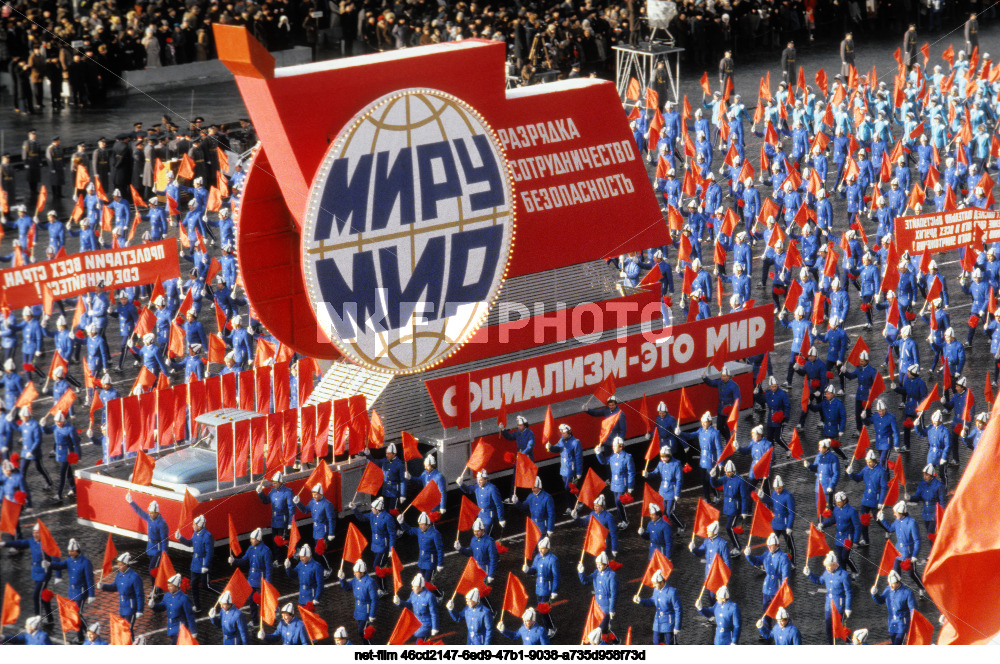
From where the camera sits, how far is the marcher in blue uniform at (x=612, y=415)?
2586 cm

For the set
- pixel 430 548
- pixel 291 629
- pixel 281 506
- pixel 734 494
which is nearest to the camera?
pixel 291 629

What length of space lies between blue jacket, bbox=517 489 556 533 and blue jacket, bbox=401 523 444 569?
1.55 meters

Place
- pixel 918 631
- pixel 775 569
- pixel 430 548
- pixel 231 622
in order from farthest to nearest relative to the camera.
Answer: pixel 430 548, pixel 775 569, pixel 231 622, pixel 918 631

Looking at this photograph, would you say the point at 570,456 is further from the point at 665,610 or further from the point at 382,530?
the point at 665,610

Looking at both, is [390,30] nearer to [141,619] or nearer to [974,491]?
[141,619]

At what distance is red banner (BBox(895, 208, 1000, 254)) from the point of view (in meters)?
28.8

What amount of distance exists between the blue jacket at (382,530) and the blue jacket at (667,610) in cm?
410

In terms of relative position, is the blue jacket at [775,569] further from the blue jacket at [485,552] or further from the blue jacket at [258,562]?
the blue jacket at [258,562]

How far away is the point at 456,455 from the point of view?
25.5 m

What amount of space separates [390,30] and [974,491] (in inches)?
1560

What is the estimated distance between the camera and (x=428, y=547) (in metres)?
22.6

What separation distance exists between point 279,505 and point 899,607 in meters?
8.49

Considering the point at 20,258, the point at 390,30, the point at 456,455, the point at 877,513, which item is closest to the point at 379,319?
the point at 456,455

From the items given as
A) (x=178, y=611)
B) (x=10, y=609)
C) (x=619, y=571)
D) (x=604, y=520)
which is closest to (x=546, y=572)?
(x=604, y=520)
